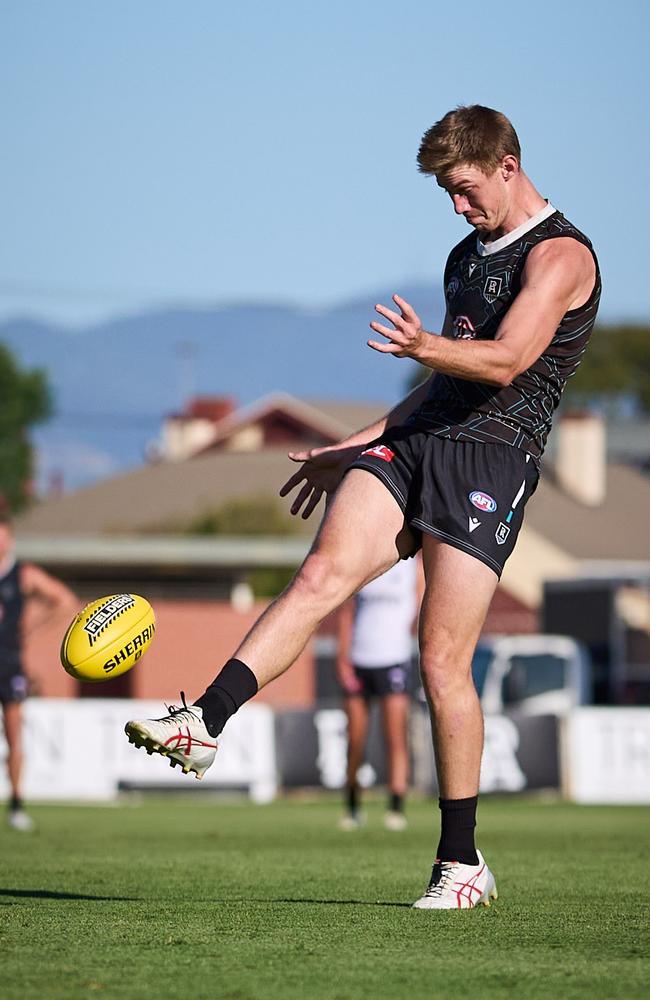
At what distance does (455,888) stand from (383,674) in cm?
677

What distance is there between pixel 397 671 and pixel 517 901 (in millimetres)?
6454

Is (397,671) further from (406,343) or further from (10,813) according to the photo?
(406,343)

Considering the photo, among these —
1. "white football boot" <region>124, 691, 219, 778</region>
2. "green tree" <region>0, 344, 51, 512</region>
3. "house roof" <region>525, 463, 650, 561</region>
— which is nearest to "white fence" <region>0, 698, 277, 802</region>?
"white football boot" <region>124, 691, 219, 778</region>

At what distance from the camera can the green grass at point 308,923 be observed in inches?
171

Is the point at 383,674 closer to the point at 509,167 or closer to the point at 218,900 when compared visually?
the point at 218,900

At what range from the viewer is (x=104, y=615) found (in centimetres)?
626

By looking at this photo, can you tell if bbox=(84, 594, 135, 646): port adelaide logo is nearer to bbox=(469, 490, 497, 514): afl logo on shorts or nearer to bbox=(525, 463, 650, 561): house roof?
bbox=(469, 490, 497, 514): afl logo on shorts

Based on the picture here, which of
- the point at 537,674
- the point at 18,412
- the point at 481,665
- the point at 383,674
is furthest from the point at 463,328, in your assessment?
the point at 18,412

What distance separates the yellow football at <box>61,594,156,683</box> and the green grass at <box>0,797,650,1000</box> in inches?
30.6

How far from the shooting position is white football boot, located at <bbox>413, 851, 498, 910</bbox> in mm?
5996

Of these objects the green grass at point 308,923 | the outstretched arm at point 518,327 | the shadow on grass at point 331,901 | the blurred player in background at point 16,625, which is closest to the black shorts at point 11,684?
the blurred player in background at point 16,625

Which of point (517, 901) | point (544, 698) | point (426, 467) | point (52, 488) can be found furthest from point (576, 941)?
point (52, 488)

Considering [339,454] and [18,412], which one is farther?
[18,412]

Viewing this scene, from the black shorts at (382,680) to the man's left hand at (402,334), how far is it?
732cm
